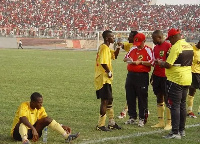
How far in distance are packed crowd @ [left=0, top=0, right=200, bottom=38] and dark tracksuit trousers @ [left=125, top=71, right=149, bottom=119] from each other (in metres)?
54.5

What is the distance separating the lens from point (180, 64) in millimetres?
9031

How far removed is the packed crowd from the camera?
6731 centimetres

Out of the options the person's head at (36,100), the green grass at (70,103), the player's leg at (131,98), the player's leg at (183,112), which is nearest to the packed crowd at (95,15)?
the green grass at (70,103)

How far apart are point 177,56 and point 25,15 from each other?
2426 inches

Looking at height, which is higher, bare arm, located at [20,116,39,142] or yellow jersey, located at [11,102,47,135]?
yellow jersey, located at [11,102,47,135]

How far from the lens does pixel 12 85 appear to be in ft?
58.5

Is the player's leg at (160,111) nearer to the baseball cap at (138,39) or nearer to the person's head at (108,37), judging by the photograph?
the baseball cap at (138,39)

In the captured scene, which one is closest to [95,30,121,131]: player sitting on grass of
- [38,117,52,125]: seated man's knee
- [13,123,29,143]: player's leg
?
[38,117,52,125]: seated man's knee

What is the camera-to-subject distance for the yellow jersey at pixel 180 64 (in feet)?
29.4

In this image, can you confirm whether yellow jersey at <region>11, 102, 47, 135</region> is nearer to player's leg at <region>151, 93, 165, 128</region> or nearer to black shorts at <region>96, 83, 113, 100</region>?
black shorts at <region>96, 83, 113, 100</region>

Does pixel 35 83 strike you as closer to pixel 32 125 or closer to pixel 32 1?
pixel 32 125

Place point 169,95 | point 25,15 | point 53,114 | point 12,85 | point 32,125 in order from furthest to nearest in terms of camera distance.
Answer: point 25,15 → point 12,85 → point 53,114 → point 169,95 → point 32,125

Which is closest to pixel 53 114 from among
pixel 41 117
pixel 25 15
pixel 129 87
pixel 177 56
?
pixel 129 87

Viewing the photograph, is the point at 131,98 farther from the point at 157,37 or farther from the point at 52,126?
the point at 52,126
